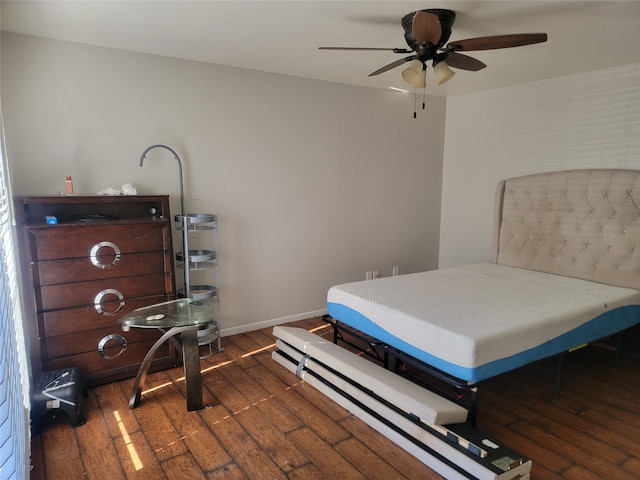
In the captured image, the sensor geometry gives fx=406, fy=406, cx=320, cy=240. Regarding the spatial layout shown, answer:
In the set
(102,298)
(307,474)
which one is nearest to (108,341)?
(102,298)

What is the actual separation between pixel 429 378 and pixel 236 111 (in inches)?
107

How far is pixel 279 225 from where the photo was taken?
3.96 metres

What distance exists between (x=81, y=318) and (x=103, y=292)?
0.69 ft

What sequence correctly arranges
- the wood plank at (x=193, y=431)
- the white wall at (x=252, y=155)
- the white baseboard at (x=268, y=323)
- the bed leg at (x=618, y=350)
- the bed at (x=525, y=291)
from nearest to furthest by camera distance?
the wood plank at (x=193, y=431)
the bed at (x=525, y=291)
the white wall at (x=252, y=155)
the bed leg at (x=618, y=350)
the white baseboard at (x=268, y=323)

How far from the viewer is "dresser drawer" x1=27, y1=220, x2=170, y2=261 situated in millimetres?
2572

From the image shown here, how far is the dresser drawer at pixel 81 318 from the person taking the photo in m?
2.63

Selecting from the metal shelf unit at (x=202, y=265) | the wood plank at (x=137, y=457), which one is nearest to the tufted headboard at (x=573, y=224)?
the metal shelf unit at (x=202, y=265)

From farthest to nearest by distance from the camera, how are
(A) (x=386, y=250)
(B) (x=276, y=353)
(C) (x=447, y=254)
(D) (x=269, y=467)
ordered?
(C) (x=447, y=254) → (A) (x=386, y=250) → (B) (x=276, y=353) → (D) (x=269, y=467)

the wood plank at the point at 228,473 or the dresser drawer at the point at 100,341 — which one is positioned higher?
the dresser drawer at the point at 100,341

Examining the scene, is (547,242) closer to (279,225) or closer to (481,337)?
(481,337)

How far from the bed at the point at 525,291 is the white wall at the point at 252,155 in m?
1.01

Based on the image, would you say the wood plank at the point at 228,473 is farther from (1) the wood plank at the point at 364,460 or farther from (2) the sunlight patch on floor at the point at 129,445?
(1) the wood plank at the point at 364,460

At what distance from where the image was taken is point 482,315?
249cm

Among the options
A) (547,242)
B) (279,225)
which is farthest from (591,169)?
(279,225)
